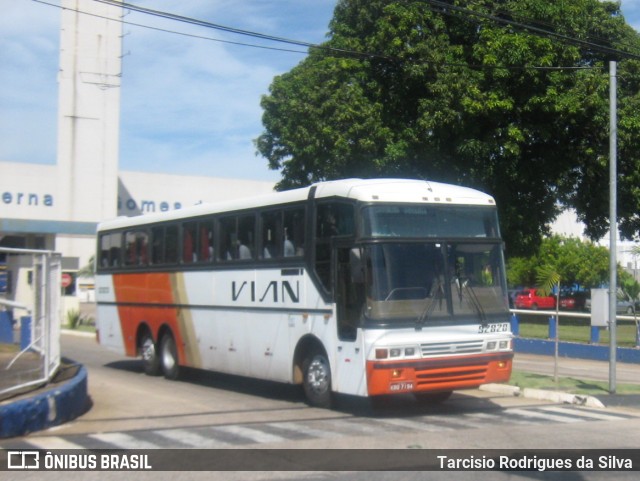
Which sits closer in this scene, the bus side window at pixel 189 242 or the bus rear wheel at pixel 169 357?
the bus side window at pixel 189 242

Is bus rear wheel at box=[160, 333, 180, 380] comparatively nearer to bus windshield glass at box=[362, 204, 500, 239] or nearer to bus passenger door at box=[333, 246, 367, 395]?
bus passenger door at box=[333, 246, 367, 395]

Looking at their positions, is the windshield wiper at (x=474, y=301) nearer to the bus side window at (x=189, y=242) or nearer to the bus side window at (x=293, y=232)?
the bus side window at (x=293, y=232)

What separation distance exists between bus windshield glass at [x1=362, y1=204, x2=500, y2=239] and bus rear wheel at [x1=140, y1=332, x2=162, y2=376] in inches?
309

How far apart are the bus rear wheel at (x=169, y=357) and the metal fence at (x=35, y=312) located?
3.72 m

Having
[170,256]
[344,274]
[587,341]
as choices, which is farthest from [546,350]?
[344,274]

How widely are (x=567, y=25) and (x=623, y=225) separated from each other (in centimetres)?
922

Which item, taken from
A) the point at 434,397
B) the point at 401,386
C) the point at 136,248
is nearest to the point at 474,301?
the point at 401,386

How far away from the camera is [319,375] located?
44.6 ft

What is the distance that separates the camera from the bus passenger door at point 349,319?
12.4 m

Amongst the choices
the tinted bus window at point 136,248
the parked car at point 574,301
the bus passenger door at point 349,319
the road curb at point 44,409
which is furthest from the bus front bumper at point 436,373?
the parked car at point 574,301

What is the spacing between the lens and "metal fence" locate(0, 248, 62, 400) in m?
12.7

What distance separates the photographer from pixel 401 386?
1230 centimetres

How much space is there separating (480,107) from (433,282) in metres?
14.8

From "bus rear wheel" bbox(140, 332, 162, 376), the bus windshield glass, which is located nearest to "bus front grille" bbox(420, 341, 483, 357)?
the bus windshield glass
